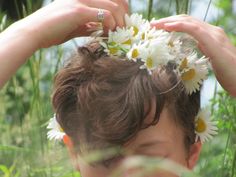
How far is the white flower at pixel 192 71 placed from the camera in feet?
7.17

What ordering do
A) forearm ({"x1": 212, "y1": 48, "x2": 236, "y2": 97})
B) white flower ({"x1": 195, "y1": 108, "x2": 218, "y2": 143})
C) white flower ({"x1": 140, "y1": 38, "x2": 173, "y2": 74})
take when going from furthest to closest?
white flower ({"x1": 195, "y1": 108, "x2": 218, "y2": 143}) < forearm ({"x1": 212, "y1": 48, "x2": 236, "y2": 97}) < white flower ({"x1": 140, "y1": 38, "x2": 173, "y2": 74})

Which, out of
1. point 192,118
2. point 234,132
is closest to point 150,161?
point 192,118

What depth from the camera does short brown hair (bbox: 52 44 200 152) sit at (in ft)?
6.93

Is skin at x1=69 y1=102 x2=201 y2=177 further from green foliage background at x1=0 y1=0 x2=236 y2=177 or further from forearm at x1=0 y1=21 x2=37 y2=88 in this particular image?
forearm at x1=0 y1=21 x2=37 y2=88

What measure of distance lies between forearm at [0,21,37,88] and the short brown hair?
0.14 m


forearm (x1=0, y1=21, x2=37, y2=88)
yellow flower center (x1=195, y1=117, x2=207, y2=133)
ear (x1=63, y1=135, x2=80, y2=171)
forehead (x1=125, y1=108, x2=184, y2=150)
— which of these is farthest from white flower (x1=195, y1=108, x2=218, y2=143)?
forearm (x1=0, y1=21, x2=37, y2=88)

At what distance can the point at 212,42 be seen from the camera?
2.20 m

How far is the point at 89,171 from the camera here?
2174mm

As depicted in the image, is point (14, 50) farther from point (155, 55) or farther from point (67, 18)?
point (155, 55)

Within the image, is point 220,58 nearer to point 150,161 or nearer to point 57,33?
point 57,33

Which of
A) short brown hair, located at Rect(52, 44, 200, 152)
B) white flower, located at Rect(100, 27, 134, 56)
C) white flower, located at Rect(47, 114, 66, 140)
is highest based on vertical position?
white flower, located at Rect(100, 27, 134, 56)

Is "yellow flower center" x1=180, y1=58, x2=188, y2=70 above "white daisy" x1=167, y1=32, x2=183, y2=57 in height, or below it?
below

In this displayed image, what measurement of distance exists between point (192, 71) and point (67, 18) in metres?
0.34

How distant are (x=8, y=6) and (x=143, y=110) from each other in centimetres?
348
